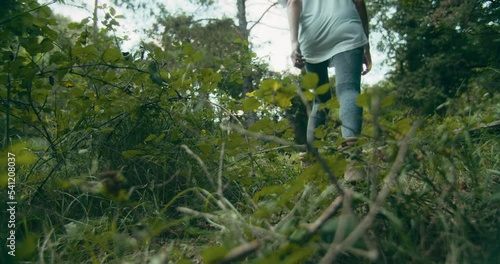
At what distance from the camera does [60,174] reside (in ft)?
5.96

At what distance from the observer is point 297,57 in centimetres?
233

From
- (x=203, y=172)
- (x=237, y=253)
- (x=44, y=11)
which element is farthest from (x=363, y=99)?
(x=44, y=11)

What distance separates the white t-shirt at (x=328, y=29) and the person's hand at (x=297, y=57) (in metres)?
0.04

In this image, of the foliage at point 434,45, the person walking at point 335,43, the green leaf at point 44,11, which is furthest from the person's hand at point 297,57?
the foliage at point 434,45

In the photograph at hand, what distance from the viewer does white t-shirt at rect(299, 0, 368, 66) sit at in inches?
84.4

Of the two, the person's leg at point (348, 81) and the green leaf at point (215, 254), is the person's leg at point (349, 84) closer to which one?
the person's leg at point (348, 81)

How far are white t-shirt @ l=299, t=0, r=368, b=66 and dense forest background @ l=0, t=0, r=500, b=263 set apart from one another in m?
0.37

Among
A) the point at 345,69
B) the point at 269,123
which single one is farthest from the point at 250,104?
the point at 345,69

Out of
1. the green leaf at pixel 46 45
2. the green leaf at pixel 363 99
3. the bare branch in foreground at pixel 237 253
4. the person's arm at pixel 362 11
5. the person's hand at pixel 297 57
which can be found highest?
the person's arm at pixel 362 11

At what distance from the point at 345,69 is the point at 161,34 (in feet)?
34.0

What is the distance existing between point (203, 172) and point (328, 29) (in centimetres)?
105

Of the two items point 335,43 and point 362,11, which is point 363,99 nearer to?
point 335,43

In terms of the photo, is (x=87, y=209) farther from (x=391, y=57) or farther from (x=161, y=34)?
(x=391, y=57)

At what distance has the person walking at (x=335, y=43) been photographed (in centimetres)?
206
